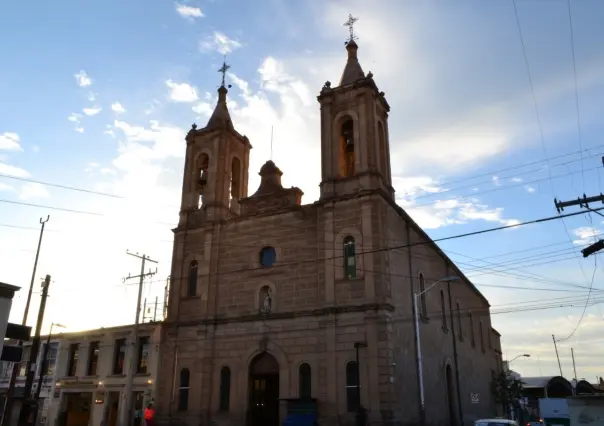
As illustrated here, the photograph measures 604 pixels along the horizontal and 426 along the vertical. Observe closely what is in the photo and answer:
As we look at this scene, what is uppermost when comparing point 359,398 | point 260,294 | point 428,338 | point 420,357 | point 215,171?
point 215,171

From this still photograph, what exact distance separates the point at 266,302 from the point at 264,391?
449cm

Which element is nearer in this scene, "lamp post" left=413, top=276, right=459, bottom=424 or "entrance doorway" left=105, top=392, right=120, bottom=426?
"lamp post" left=413, top=276, right=459, bottom=424

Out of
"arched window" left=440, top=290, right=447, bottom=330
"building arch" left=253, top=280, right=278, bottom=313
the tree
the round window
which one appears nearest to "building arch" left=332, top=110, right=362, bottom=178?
the round window

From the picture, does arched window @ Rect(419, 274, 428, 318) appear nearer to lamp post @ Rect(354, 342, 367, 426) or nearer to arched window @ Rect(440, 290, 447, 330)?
arched window @ Rect(440, 290, 447, 330)

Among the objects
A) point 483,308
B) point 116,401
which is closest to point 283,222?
point 116,401

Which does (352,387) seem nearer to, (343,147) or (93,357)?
(343,147)

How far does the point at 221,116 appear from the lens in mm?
35750

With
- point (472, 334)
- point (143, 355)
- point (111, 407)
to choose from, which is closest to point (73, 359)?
point (111, 407)

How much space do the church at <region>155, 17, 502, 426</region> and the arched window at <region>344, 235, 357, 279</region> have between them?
7cm

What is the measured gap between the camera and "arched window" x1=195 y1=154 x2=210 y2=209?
34312 mm

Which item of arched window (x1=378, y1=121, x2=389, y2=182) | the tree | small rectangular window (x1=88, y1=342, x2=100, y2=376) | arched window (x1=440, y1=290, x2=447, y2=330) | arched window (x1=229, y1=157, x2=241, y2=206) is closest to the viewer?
arched window (x1=378, y1=121, x2=389, y2=182)

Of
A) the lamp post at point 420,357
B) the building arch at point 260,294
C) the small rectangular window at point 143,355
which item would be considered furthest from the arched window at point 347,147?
the small rectangular window at point 143,355

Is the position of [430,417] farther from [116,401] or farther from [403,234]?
[116,401]

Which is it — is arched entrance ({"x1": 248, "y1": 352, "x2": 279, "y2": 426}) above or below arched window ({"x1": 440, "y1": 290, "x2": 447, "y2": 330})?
below
